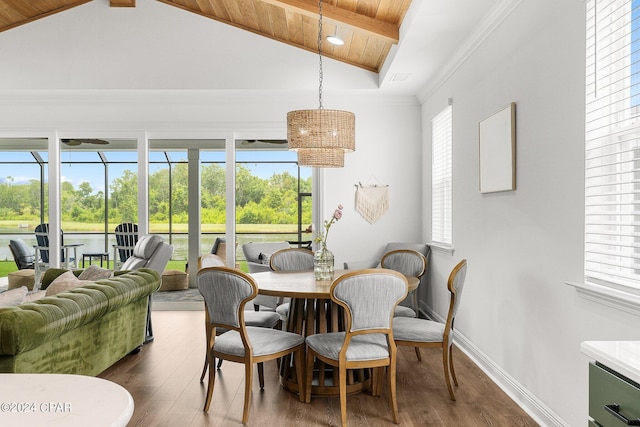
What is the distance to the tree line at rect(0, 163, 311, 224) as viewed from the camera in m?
6.10

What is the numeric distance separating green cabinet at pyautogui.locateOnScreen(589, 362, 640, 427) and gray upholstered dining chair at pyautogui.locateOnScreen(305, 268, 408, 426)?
56.1 inches

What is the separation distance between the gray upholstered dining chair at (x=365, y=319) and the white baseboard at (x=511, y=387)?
31.7 inches

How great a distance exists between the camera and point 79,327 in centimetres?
315

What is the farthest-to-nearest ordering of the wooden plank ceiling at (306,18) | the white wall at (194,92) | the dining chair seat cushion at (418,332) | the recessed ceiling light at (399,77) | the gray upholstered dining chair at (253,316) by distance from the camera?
the white wall at (194,92), the recessed ceiling light at (399,77), the wooden plank ceiling at (306,18), the gray upholstered dining chair at (253,316), the dining chair seat cushion at (418,332)

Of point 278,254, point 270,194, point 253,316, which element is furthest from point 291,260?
point 270,194

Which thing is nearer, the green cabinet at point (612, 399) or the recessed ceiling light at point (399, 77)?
the green cabinet at point (612, 399)

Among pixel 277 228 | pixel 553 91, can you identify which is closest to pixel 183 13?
pixel 277 228

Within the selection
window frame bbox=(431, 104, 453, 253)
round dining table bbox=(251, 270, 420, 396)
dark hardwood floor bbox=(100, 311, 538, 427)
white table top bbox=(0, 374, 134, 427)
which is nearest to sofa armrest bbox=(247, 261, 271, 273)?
dark hardwood floor bbox=(100, 311, 538, 427)

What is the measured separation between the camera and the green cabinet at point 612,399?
3.92 ft

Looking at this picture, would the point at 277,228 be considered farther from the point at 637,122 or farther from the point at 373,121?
the point at 637,122

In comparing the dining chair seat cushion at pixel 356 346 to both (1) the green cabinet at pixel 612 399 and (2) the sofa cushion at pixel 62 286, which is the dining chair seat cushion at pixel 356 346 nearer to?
(1) the green cabinet at pixel 612 399

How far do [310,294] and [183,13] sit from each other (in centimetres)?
399

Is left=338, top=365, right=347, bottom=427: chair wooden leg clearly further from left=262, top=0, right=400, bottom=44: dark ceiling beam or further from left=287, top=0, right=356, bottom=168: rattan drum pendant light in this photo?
left=262, top=0, right=400, bottom=44: dark ceiling beam

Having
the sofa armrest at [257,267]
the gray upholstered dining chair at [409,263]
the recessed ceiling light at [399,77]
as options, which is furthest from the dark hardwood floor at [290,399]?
the recessed ceiling light at [399,77]
